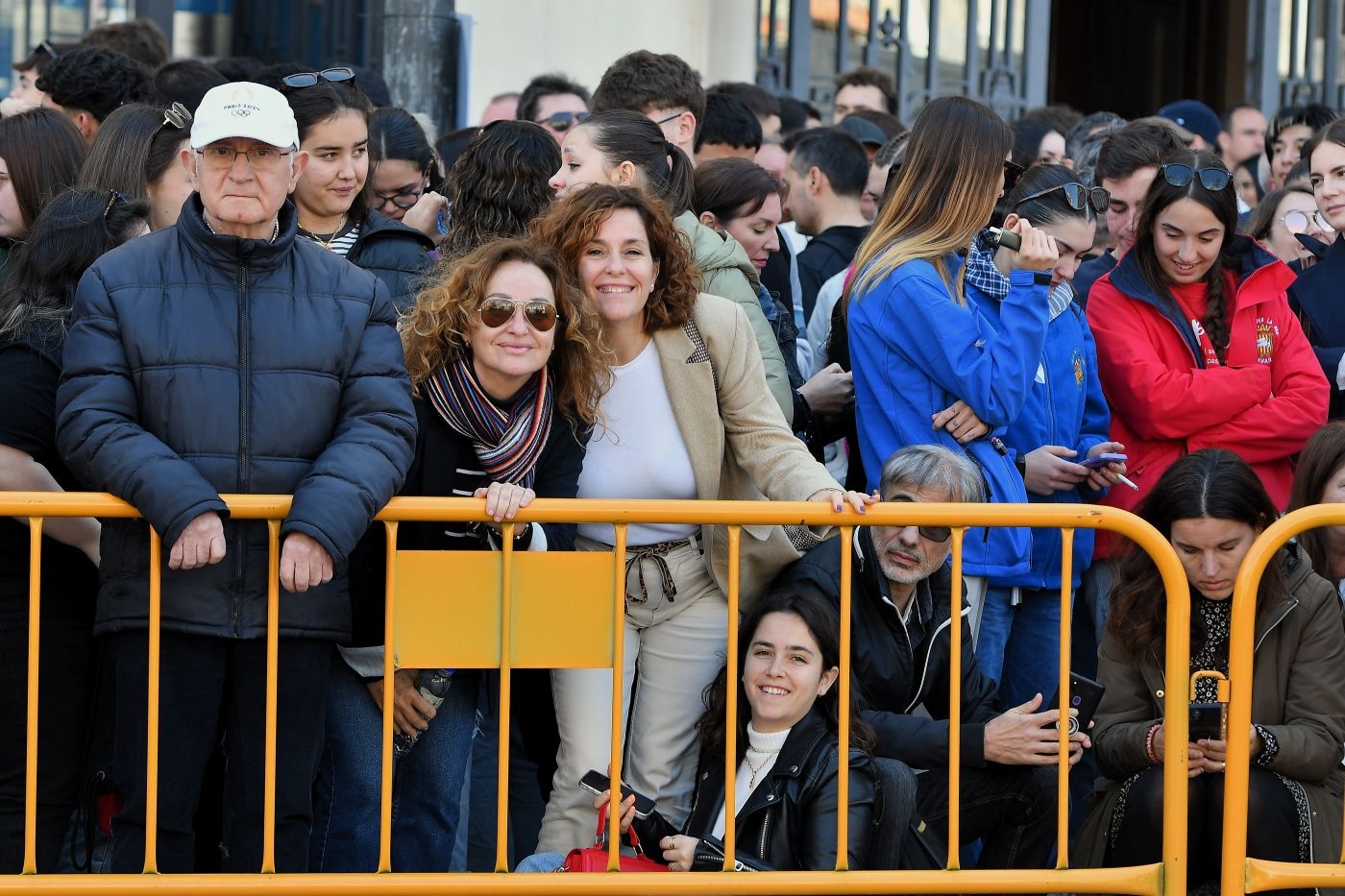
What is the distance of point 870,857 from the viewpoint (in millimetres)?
4398

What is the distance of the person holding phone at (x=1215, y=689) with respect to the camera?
458 cm

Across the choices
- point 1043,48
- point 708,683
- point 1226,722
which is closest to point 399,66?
point 1043,48

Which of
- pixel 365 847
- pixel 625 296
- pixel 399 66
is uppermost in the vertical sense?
pixel 399 66

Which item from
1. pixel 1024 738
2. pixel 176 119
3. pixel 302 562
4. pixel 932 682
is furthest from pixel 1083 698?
pixel 176 119

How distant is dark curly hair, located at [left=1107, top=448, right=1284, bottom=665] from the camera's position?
15.5ft

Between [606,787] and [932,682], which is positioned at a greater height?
[932,682]

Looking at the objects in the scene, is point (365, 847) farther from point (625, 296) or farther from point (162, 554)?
point (625, 296)

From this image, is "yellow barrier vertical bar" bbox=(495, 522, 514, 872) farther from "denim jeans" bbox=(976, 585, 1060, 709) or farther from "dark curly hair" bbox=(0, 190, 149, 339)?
"denim jeans" bbox=(976, 585, 1060, 709)

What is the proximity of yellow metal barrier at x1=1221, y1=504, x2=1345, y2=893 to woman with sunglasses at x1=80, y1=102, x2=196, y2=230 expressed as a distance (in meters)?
2.94

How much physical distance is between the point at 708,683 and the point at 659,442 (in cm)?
62

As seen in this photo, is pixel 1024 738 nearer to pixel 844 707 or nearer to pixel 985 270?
pixel 844 707

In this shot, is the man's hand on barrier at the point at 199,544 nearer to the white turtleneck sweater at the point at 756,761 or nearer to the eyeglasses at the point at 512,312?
the eyeglasses at the point at 512,312

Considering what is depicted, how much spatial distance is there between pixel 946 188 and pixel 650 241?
3.18 feet

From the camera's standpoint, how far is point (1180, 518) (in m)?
4.80
